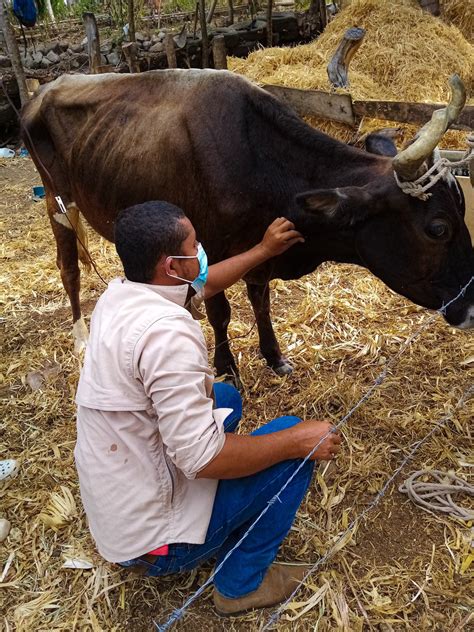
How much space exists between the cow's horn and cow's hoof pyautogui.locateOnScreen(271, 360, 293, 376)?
78.0 inches

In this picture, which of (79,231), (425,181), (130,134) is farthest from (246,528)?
(79,231)

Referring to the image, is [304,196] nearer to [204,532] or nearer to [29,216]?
[204,532]

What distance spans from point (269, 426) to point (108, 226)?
2.48 m

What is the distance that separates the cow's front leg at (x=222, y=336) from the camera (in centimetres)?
413

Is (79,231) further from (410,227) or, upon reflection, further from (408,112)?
(408,112)

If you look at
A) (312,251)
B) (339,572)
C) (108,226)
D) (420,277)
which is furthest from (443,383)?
(108,226)

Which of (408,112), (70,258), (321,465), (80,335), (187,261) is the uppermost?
(187,261)

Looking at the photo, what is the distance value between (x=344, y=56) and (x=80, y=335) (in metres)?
5.14

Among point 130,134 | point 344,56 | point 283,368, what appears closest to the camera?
point 130,134

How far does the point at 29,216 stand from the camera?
8734mm

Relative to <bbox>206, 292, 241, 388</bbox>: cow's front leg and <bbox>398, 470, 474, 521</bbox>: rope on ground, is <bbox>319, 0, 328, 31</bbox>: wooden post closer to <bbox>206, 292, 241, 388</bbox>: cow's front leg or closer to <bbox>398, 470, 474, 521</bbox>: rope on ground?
<bbox>206, 292, 241, 388</bbox>: cow's front leg

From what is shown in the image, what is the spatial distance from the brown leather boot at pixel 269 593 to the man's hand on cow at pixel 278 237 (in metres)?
1.67

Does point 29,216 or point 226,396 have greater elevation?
point 226,396

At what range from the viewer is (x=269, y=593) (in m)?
2.70
